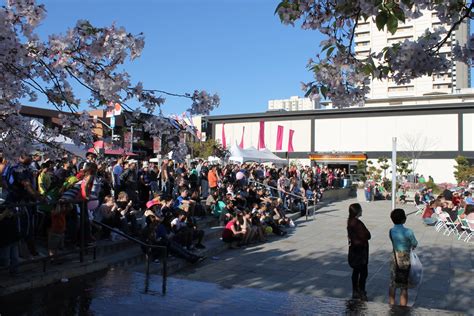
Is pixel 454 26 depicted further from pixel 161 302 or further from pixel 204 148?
pixel 204 148

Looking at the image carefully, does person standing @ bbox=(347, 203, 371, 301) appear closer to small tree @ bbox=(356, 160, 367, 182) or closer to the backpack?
the backpack

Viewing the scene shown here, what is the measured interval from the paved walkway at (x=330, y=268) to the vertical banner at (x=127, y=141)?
116 inches

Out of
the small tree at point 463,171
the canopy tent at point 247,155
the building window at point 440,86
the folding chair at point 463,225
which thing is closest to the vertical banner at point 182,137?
the folding chair at point 463,225

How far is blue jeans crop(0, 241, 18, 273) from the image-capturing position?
5643 millimetres

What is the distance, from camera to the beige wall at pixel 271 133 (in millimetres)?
56312

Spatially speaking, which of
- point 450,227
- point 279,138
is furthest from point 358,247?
point 279,138

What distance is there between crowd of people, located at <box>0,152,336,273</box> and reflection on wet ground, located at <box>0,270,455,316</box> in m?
0.78

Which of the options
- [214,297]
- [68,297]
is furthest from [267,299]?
[68,297]

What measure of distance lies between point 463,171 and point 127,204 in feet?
130

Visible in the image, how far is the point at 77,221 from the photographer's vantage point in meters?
7.84

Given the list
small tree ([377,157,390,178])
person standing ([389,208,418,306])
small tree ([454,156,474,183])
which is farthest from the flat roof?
person standing ([389,208,418,306])

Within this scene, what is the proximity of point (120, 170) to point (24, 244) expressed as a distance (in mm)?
5534

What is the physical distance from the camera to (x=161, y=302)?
17.8ft

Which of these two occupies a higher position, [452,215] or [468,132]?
[468,132]
